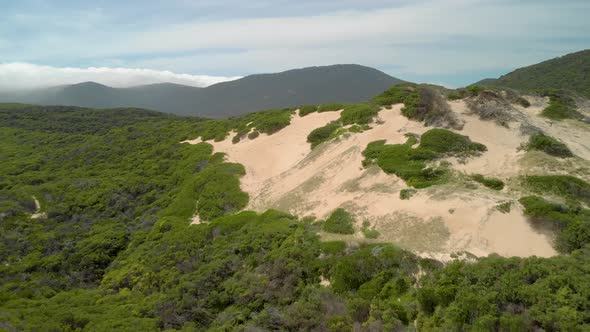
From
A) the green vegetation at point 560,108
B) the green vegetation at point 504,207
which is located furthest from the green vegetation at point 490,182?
the green vegetation at point 560,108

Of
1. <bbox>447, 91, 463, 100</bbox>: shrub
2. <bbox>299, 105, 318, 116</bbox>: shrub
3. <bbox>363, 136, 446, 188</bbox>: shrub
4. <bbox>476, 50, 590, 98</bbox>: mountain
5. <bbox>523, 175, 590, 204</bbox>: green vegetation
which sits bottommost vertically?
<bbox>523, 175, 590, 204</bbox>: green vegetation

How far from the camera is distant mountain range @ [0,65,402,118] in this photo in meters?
93.8

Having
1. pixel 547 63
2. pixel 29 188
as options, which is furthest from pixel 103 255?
pixel 547 63

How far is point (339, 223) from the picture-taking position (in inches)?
576

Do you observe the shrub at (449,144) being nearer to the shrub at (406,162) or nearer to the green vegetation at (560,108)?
the shrub at (406,162)

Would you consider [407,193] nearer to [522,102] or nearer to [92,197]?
[522,102]

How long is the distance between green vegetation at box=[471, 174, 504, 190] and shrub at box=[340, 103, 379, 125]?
1033cm

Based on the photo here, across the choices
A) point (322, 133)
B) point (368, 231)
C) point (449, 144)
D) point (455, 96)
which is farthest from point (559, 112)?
point (368, 231)

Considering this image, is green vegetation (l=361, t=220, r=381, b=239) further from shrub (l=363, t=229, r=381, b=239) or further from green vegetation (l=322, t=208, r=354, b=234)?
green vegetation (l=322, t=208, r=354, b=234)

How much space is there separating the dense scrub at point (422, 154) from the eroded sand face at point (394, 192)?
1.61 ft

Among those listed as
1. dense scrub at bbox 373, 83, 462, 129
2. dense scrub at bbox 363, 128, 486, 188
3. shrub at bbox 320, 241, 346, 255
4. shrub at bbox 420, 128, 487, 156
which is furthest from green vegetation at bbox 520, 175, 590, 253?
dense scrub at bbox 373, 83, 462, 129

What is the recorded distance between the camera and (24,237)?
22.0 m

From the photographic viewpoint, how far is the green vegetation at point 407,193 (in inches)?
578

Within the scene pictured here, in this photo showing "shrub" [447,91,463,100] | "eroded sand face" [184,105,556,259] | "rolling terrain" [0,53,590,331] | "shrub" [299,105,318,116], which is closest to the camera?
"rolling terrain" [0,53,590,331]
